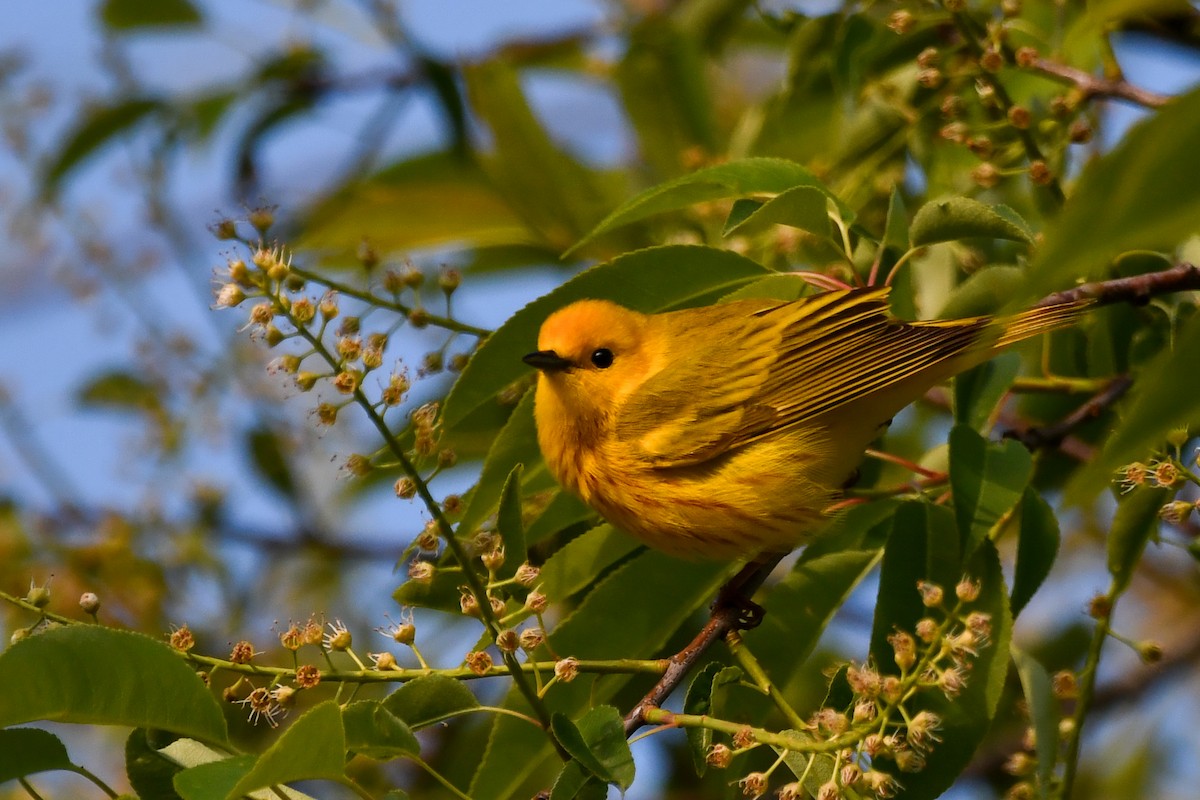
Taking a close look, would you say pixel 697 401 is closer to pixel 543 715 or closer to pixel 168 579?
pixel 543 715

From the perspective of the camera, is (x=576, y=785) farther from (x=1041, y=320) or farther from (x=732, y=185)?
(x=1041, y=320)

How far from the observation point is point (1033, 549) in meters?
2.19

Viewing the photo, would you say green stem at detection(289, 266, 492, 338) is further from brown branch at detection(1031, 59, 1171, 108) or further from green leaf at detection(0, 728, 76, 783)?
brown branch at detection(1031, 59, 1171, 108)

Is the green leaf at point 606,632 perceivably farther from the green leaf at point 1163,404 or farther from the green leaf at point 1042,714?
the green leaf at point 1163,404

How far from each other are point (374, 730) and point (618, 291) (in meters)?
1.04

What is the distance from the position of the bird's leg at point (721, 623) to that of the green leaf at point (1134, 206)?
1120 millimetres

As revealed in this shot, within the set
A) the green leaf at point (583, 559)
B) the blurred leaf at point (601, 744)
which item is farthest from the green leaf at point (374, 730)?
the green leaf at point (583, 559)

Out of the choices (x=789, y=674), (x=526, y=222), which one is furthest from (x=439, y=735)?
(x=789, y=674)

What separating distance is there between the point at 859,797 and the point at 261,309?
1.07 meters

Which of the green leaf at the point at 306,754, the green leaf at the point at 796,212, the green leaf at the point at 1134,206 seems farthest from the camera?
the green leaf at the point at 796,212

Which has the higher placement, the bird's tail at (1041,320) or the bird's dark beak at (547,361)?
the bird's dark beak at (547,361)

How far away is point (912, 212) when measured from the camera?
350 cm

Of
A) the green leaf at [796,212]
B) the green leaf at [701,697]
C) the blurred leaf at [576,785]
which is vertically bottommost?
the blurred leaf at [576,785]

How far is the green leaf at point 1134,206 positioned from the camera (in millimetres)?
989
